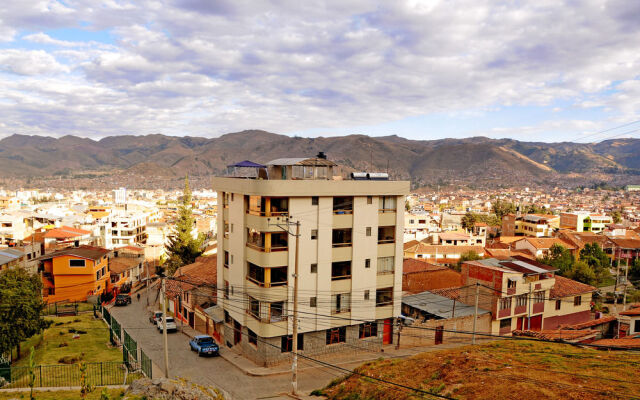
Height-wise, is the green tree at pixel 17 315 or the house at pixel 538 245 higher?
the green tree at pixel 17 315

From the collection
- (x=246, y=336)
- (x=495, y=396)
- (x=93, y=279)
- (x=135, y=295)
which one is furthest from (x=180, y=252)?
(x=495, y=396)

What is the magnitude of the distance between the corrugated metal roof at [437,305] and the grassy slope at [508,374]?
12.2 meters

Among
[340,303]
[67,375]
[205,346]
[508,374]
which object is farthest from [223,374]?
[508,374]

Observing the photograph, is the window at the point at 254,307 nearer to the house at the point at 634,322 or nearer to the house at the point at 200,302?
the house at the point at 200,302

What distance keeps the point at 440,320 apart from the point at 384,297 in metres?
5.74

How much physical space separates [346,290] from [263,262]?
7235mm

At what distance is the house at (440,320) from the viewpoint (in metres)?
36.8

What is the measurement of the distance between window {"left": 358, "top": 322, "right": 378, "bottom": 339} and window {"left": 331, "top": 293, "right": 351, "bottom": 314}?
7.64ft

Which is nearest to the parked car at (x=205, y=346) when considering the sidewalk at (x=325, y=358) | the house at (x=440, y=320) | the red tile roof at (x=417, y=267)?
the sidewalk at (x=325, y=358)

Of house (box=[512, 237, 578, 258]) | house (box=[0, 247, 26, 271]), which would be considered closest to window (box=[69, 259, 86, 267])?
house (box=[0, 247, 26, 271])

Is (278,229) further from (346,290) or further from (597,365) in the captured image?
(597,365)

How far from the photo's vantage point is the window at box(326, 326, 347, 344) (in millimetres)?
33281

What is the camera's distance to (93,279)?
5541cm

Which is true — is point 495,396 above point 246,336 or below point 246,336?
above
